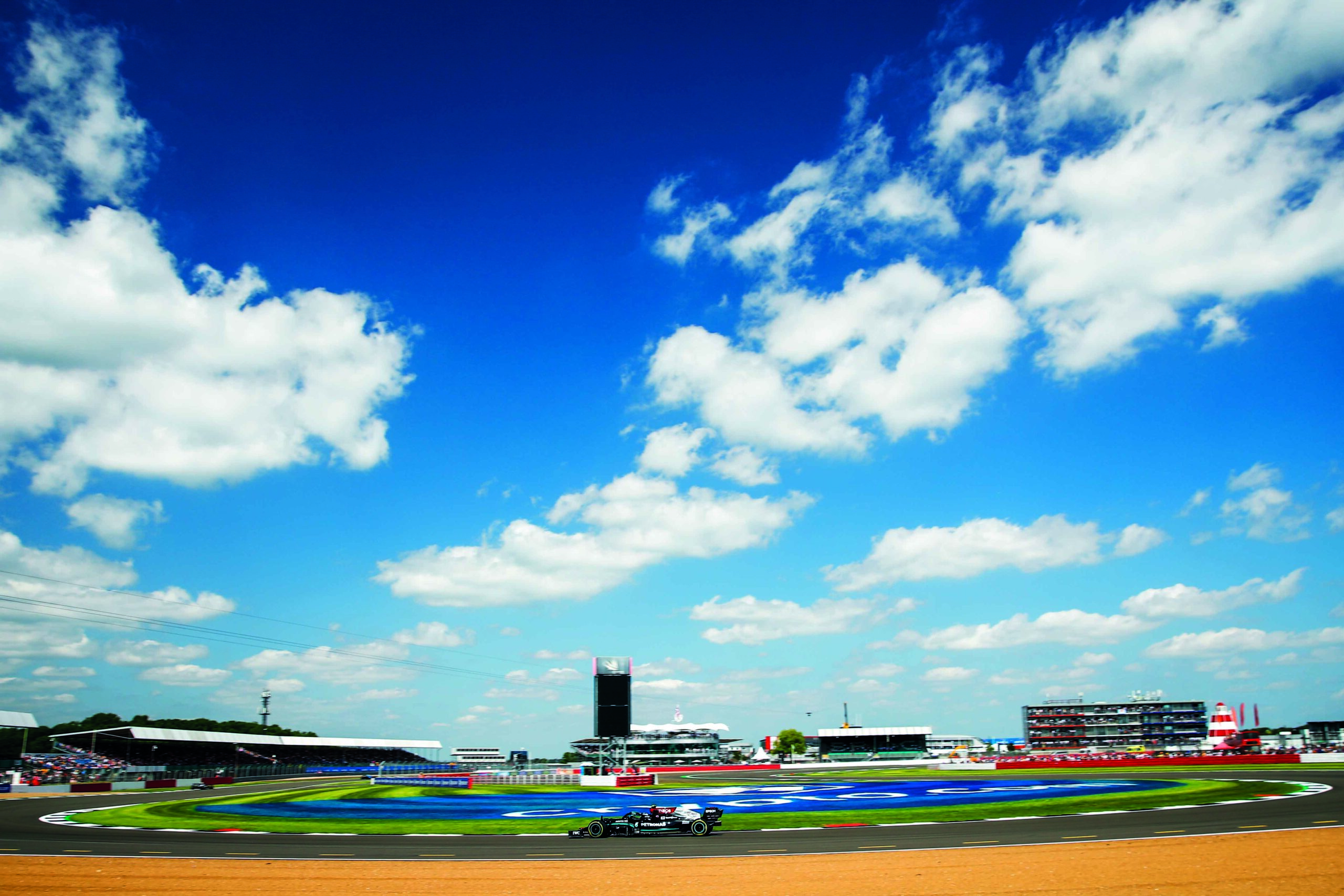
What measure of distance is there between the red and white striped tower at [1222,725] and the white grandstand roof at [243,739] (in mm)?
136291

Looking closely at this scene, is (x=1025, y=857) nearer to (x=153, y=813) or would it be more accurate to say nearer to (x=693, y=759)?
(x=153, y=813)

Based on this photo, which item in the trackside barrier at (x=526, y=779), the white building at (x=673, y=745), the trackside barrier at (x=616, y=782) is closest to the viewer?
the trackside barrier at (x=616, y=782)

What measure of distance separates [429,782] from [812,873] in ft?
210

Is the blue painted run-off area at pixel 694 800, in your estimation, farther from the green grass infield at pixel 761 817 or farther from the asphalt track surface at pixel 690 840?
the asphalt track surface at pixel 690 840

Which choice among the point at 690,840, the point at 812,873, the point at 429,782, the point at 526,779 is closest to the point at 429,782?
the point at 429,782

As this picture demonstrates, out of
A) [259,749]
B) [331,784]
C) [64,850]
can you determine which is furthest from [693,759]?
[64,850]

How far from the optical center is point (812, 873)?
22000 millimetres

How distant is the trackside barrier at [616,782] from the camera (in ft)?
223

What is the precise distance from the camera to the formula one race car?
3184cm

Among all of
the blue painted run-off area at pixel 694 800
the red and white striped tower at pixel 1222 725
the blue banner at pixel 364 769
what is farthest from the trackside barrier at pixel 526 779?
the red and white striped tower at pixel 1222 725

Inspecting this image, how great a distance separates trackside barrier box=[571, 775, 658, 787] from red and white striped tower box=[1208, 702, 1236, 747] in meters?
76.9

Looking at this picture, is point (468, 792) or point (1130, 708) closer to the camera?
point (468, 792)

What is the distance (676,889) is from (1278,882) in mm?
14146

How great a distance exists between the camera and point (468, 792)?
64438 mm
